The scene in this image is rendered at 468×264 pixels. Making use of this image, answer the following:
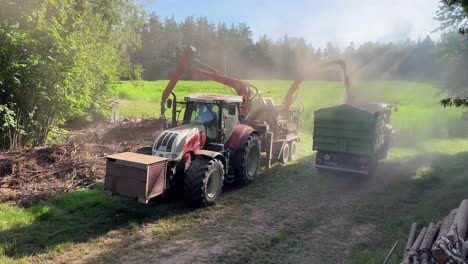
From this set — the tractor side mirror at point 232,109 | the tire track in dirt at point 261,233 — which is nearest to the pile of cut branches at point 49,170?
the tractor side mirror at point 232,109

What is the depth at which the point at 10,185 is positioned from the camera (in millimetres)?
8672

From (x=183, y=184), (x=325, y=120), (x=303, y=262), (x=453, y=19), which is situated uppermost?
(x=453, y=19)

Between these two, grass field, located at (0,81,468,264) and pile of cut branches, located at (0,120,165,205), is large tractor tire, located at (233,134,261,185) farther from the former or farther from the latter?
pile of cut branches, located at (0,120,165,205)

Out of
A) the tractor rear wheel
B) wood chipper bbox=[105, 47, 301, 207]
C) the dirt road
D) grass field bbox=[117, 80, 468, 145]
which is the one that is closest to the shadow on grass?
the dirt road

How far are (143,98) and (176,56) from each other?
98.4 feet

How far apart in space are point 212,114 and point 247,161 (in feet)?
5.69

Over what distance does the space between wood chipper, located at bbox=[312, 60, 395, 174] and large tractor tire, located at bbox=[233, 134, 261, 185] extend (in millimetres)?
1932

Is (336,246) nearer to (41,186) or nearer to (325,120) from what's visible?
(325,120)

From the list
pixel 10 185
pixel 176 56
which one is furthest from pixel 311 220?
pixel 176 56

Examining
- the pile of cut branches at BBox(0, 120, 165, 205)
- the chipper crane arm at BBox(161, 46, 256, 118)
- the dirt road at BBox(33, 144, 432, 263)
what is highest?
the chipper crane arm at BBox(161, 46, 256, 118)

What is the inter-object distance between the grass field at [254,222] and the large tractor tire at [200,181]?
0.26 metres

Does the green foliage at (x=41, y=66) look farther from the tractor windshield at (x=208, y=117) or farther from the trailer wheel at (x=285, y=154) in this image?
the trailer wheel at (x=285, y=154)

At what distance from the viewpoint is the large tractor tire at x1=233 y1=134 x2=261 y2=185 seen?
9633 millimetres

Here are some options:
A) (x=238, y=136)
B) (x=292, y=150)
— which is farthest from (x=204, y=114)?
(x=292, y=150)
